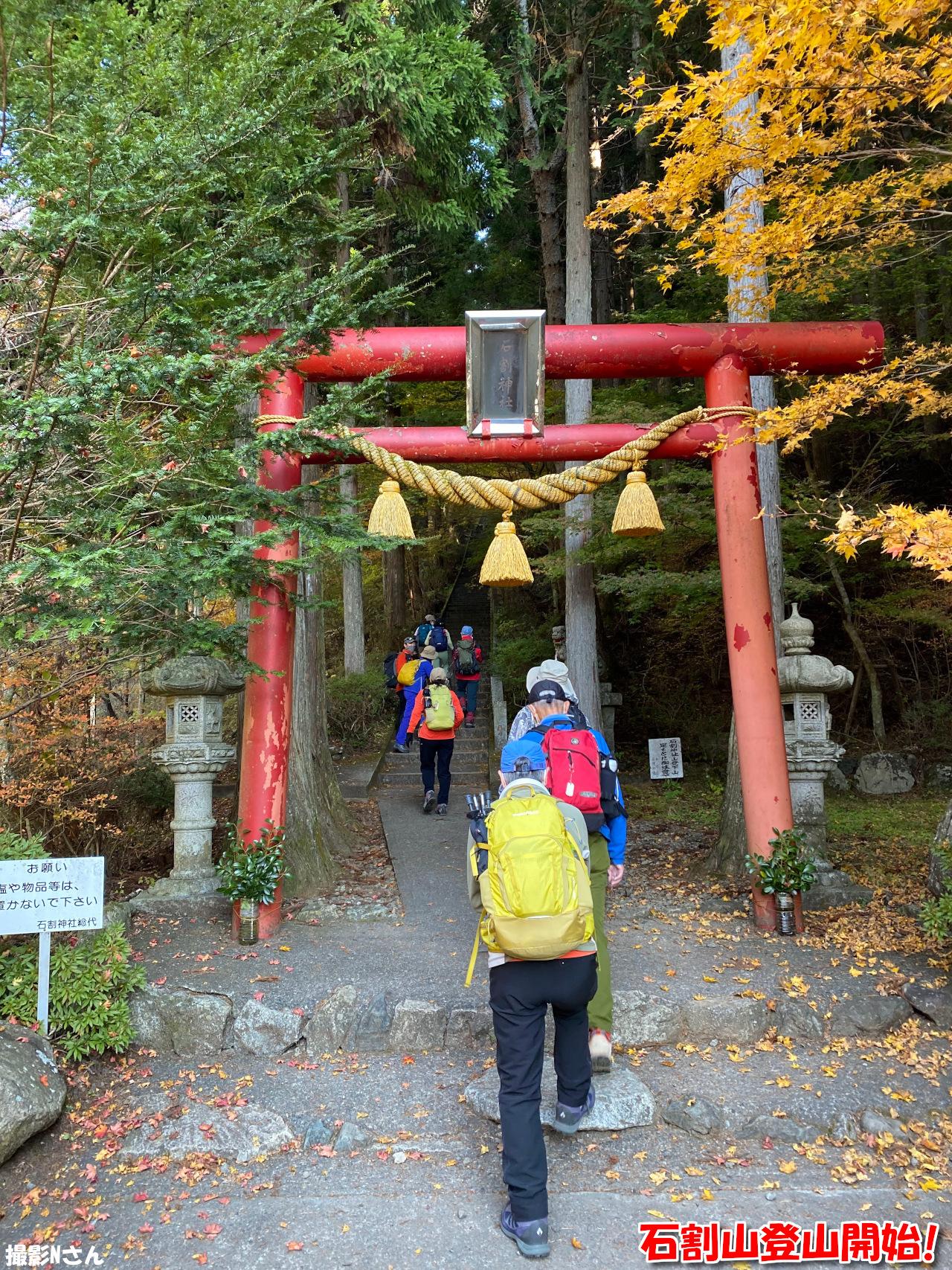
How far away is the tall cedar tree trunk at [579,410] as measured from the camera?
9055 millimetres

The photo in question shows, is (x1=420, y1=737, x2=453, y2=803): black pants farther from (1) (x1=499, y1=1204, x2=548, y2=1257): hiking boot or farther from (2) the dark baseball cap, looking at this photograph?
(1) (x1=499, y1=1204, x2=548, y2=1257): hiking boot

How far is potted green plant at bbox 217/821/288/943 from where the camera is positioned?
5176mm

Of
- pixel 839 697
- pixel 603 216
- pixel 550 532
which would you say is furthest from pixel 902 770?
pixel 603 216

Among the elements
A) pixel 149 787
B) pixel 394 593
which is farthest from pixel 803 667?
pixel 394 593

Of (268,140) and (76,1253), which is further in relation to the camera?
(268,140)

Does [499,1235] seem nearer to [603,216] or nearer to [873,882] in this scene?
[873,882]

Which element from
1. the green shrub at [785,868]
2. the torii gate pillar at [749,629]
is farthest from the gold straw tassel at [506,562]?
the green shrub at [785,868]

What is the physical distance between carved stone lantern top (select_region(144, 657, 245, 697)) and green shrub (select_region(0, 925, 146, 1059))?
2.24m

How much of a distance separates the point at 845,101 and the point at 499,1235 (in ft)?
17.3

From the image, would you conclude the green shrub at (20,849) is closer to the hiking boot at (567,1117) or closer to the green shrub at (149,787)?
the green shrub at (149,787)

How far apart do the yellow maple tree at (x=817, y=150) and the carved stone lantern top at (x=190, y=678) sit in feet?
13.6

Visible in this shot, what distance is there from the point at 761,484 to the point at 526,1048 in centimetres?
603

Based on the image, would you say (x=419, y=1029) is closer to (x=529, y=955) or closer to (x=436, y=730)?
(x=529, y=955)

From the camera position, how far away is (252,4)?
14.9 ft
